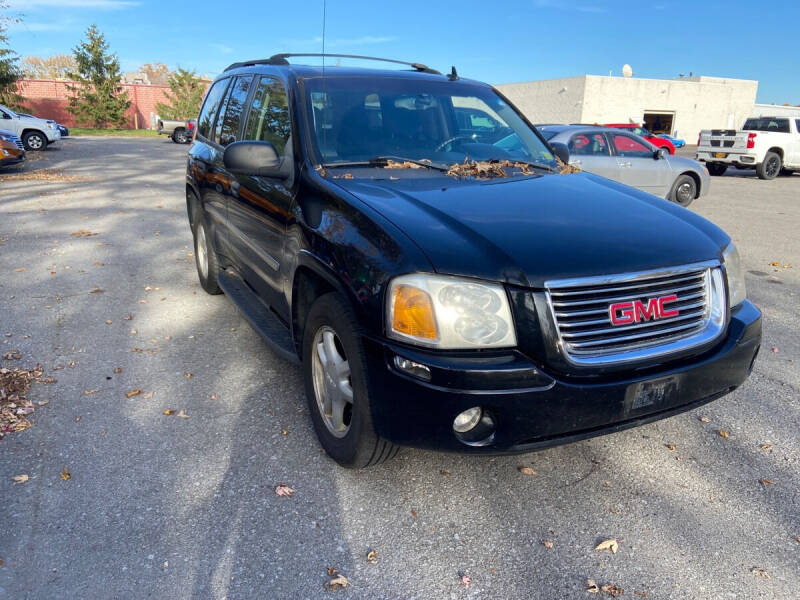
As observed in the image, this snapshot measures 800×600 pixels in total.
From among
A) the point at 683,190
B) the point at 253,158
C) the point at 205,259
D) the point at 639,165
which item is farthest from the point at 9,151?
the point at 683,190

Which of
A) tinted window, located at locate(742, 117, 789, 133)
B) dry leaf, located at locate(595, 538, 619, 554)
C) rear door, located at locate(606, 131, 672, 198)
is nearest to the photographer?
dry leaf, located at locate(595, 538, 619, 554)

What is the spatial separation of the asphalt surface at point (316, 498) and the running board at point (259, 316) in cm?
40

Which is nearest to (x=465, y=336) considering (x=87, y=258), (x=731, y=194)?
(x=87, y=258)

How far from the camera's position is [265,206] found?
3.77 meters

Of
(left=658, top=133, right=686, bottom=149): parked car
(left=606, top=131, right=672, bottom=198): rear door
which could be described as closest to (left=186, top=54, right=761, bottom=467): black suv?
(left=606, top=131, right=672, bottom=198): rear door

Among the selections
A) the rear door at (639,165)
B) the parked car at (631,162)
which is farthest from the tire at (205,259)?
the rear door at (639,165)

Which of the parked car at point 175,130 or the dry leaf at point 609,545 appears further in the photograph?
the parked car at point 175,130

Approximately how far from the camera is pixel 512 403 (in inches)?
94.3

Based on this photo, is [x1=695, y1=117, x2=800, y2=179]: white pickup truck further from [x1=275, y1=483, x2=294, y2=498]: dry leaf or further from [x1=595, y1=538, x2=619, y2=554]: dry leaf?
[x1=275, y1=483, x2=294, y2=498]: dry leaf

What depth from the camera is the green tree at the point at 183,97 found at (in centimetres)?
4553

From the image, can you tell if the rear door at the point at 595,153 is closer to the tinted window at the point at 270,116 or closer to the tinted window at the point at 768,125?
the tinted window at the point at 270,116

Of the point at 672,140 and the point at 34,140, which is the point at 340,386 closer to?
the point at 34,140

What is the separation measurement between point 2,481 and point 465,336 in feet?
7.54

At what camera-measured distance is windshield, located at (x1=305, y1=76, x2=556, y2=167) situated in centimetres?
365
